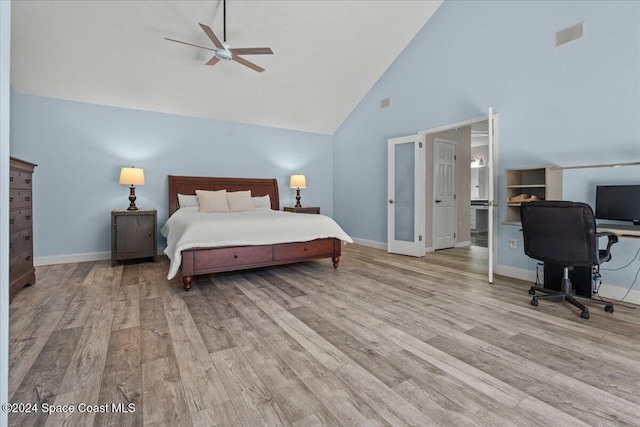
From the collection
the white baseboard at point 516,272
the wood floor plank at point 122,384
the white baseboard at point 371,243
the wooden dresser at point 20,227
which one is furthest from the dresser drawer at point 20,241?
the white baseboard at point 516,272

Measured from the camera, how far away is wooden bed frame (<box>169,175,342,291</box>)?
10.8 ft

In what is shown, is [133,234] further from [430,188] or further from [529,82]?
[529,82]

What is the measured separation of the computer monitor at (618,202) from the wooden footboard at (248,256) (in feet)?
9.24

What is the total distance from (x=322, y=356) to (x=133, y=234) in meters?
3.84

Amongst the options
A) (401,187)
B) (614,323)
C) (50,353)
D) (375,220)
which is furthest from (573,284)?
(50,353)

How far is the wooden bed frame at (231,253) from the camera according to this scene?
328cm

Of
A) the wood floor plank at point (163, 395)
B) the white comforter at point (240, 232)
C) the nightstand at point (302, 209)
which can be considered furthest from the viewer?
the nightstand at point (302, 209)

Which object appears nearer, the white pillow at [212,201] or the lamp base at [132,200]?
the lamp base at [132,200]

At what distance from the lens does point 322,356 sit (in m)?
1.90

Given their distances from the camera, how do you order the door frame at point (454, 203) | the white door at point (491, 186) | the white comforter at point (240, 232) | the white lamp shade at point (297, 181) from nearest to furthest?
1. the white comforter at point (240, 232)
2. the white door at point (491, 186)
3. the door frame at point (454, 203)
4. the white lamp shade at point (297, 181)

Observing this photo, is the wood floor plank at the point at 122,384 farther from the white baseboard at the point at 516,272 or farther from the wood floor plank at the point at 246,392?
the white baseboard at the point at 516,272

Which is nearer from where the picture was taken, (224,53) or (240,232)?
(224,53)

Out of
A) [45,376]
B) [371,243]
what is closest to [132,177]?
[45,376]

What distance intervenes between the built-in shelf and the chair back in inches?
26.7
